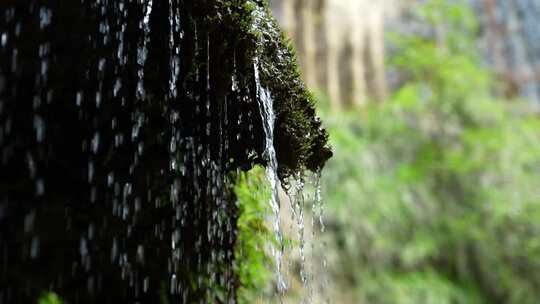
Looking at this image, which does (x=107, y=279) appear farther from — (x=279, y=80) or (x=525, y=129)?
(x=525, y=129)

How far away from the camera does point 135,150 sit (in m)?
1.91

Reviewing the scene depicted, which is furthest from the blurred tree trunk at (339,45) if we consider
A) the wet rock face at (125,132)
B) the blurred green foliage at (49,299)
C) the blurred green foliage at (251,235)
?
the blurred green foliage at (49,299)

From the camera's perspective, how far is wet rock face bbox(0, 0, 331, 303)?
171 cm

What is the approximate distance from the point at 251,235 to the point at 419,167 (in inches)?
234

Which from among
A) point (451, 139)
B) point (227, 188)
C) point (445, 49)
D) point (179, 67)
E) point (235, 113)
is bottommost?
point (227, 188)

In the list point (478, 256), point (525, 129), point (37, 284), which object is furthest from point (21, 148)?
point (525, 129)

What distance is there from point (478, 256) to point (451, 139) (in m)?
1.73

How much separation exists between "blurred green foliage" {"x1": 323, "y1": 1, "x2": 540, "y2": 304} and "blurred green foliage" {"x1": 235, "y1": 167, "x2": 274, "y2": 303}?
426 cm

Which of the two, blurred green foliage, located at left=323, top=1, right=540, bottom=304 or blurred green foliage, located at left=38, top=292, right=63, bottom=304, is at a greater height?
blurred green foliage, located at left=323, top=1, right=540, bottom=304

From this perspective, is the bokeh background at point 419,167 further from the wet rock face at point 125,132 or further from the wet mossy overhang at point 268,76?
the wet rock face at point 125,132

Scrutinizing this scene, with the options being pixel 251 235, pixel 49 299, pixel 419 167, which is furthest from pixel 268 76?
pixel 419 167

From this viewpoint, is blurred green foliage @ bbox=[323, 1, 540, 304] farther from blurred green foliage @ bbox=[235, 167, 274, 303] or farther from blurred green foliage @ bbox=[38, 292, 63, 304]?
blurred green foliage @ bbox=[38, 292, 63, 304]

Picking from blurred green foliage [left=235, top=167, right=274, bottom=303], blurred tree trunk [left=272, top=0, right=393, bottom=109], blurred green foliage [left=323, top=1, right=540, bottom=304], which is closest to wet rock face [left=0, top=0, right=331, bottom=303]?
blurred green foliage [left=235, top=167, right=274, bottom=303]

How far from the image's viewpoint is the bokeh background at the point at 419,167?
708cm
